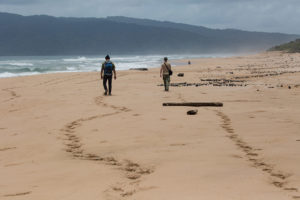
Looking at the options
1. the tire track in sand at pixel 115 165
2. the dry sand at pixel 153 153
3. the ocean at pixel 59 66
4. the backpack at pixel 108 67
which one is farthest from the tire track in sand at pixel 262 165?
the ocean at pixel 59 66

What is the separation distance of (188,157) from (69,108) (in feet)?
23.4

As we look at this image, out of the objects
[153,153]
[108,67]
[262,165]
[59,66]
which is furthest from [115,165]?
[59,66]

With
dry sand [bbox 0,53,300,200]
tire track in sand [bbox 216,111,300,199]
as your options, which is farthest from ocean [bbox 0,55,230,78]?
tire track in sand [bbox 216,111,300,199]

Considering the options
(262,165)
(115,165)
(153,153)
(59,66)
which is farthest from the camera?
(59,66)

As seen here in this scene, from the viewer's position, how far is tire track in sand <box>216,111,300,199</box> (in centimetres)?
461

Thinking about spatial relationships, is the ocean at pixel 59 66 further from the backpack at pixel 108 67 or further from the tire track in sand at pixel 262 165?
the tire track in sand at pixel 262 165

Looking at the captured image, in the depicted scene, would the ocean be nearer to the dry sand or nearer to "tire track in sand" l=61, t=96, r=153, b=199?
the dry sand

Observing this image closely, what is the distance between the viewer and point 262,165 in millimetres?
5578

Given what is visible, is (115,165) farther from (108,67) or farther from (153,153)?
(108,67)

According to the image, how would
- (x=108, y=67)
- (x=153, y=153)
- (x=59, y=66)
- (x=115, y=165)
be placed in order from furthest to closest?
1. (x=59, y=66)
2. (x=108, y=67)
3. (x=153, y=153)
4. (x=115, y=165)

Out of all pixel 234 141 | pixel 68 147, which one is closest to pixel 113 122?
pixel 68 147

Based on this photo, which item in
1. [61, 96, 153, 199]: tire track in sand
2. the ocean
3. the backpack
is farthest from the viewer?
the ocean

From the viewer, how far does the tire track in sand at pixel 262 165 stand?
4613 mm

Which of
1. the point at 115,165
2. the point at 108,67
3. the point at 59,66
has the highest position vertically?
the point at 108,67
